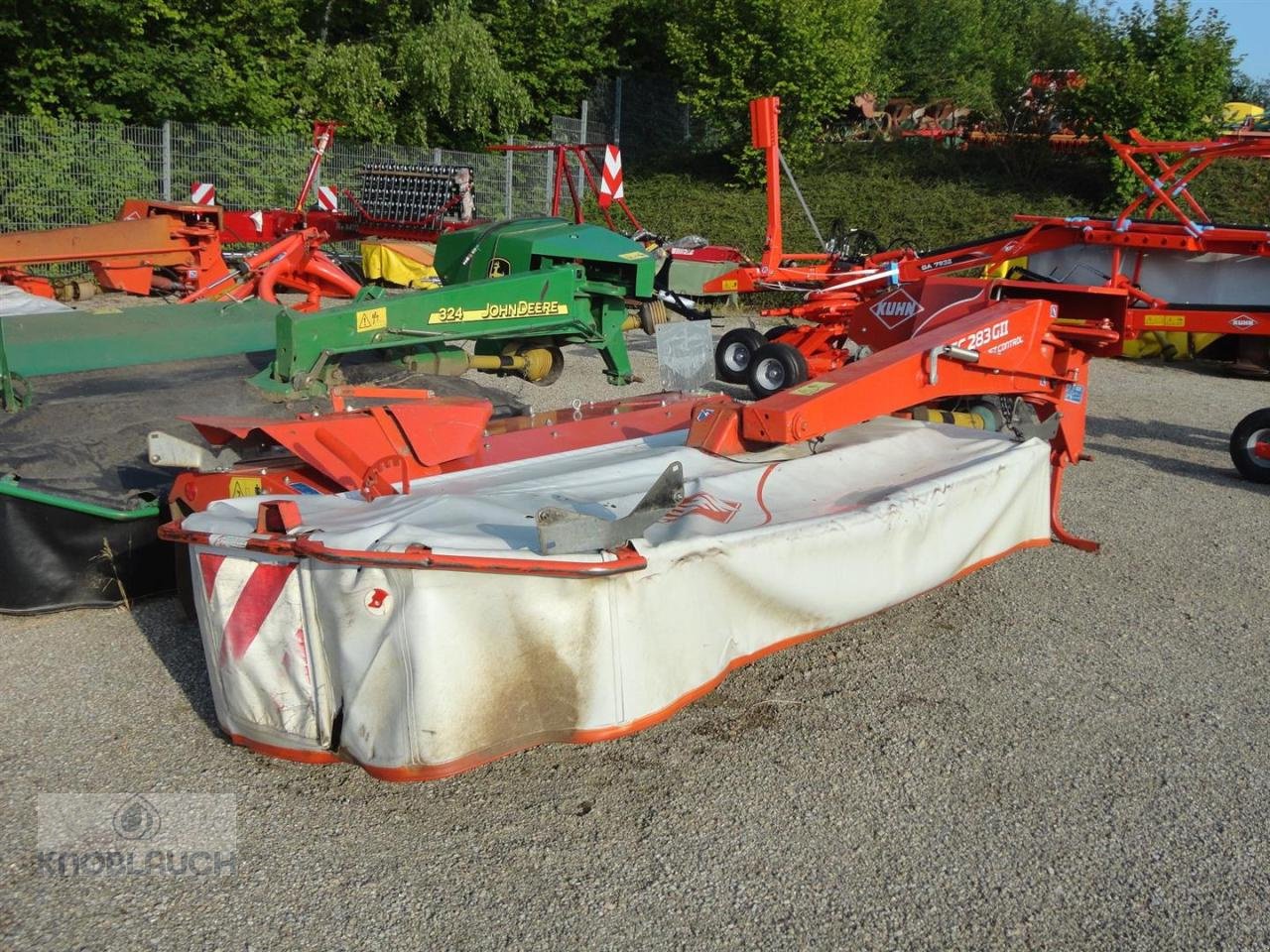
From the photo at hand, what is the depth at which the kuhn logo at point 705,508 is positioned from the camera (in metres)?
3.59

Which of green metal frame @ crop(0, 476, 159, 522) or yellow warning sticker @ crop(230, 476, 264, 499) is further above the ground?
yellow warning sticker @ crop(230, 476, 264, 499)

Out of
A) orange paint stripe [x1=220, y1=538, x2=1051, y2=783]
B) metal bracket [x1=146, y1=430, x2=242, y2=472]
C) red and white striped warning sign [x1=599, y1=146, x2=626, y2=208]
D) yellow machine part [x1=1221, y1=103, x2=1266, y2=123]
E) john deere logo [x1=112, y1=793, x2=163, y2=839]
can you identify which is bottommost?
john deere logo [x1=112, y1=793, x2=163, y2=839]

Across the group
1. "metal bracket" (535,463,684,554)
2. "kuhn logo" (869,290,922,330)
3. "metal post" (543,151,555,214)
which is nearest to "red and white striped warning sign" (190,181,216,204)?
"metal post" (543,151,555,214)

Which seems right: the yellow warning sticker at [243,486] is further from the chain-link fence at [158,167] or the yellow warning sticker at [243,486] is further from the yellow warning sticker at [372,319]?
the chain-link fence at [158,167]

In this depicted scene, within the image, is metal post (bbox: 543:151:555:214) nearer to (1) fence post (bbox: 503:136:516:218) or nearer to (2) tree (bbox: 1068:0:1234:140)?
(1) fence post (bbox: 503:136:516:218)

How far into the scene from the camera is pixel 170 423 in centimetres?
508

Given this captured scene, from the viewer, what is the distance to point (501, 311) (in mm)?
6426

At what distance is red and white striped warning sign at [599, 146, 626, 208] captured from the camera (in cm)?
1238

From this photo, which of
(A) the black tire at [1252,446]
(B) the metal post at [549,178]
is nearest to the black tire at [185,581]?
(A) the black tire at [1252,446]

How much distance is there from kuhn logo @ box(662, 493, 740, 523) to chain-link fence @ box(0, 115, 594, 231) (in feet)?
44.7

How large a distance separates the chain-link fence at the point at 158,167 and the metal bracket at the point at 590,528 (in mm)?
14001

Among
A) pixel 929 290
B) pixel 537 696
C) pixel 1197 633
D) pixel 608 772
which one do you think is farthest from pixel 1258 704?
pixel 929 290

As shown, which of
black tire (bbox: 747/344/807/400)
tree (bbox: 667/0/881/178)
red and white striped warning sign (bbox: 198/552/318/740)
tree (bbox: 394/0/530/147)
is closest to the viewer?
red and white striped warning sign (bbox: 198/552/318/740)

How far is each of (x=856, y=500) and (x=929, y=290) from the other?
282 centimetres
